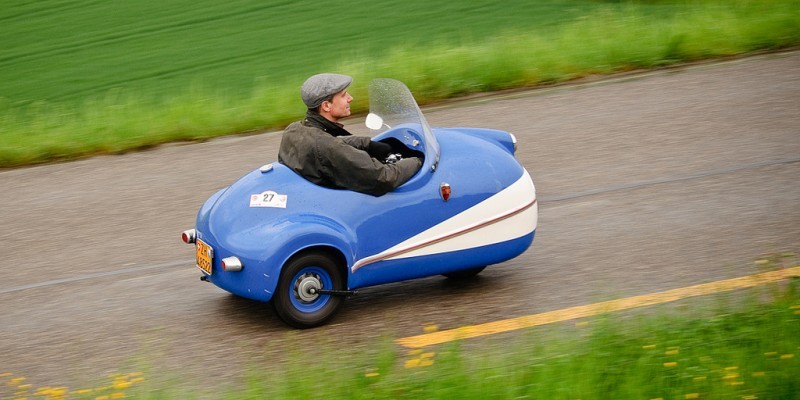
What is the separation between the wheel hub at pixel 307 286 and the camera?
21.7 feet

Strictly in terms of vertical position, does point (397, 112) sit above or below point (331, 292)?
above

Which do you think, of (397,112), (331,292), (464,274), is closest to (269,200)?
(331,292)

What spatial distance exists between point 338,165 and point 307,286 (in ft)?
2.51

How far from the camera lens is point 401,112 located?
7.44 m

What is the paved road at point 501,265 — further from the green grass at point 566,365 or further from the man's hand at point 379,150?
the man's hand at point 379,150

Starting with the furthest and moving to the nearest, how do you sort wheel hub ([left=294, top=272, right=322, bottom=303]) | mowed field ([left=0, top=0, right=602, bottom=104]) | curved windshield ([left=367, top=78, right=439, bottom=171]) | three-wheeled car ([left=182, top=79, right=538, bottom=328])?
mowed field ([left=0, top=0, right=602, bottom=104])
curved windshield ([left=367, top=78, right=439, bottom=171])
wheel hub ([left=294, top=272, right=322, bottom=303])
three-wheeled car ([left=182, top=79, right=538, bottom=328])

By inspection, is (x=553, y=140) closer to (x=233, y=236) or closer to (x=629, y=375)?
(x=233, y=236)

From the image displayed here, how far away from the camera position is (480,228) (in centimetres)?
692

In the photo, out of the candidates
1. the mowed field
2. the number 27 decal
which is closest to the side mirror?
the number 27 decal

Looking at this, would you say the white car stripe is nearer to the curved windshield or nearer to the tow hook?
the tow hook

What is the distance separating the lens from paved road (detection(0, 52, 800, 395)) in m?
6.79

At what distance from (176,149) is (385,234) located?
5.16 metres

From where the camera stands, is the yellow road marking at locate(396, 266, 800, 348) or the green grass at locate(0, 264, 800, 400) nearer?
the green grass at locate(0, 264, 800, 400)

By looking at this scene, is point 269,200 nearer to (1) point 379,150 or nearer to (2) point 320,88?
(2) point 320,88
